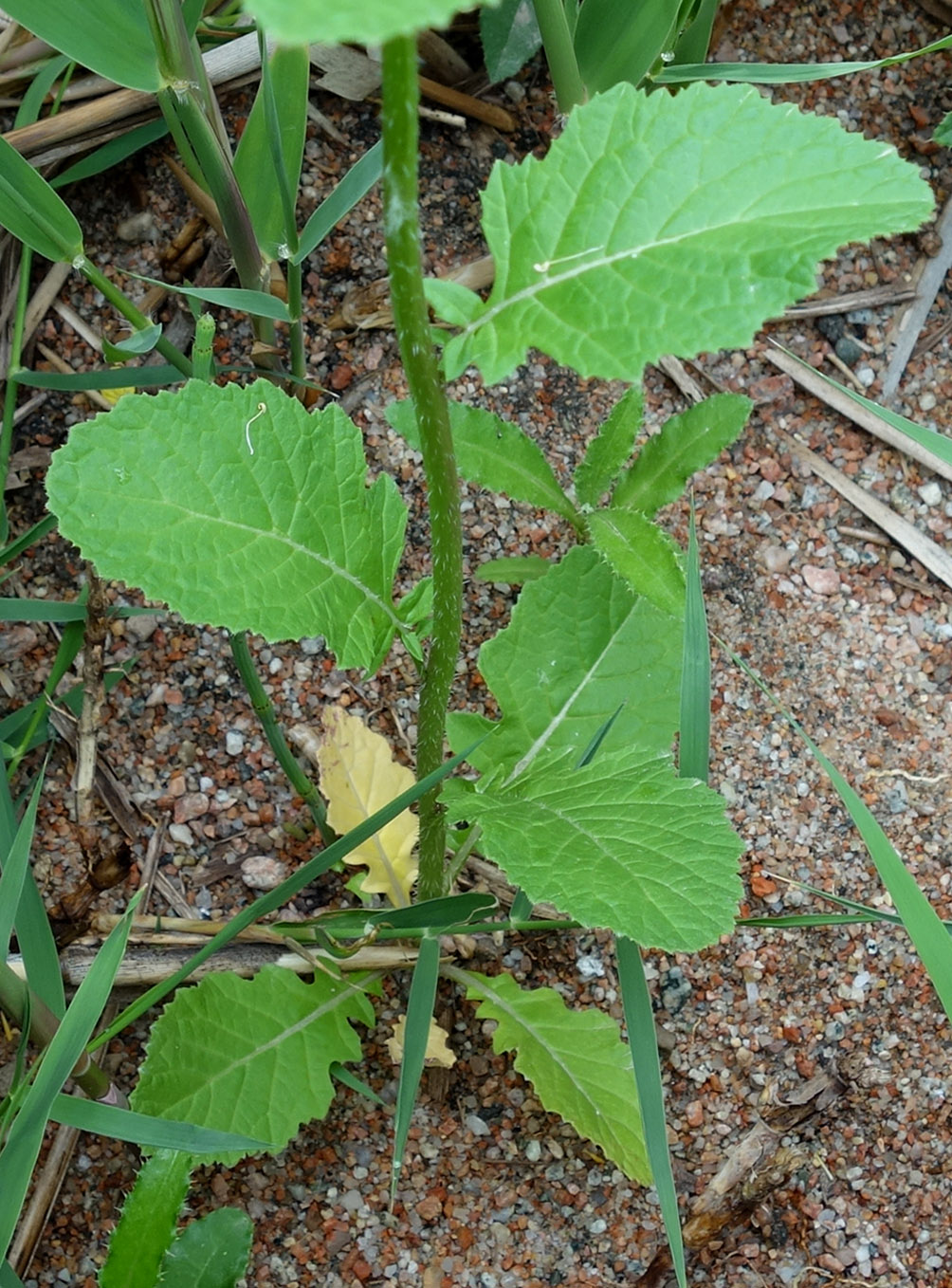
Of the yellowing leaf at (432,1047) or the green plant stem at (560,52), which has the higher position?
the green plant stem at (560,52)

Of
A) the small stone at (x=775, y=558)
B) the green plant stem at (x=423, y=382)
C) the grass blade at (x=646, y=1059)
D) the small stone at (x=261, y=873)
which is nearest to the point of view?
the green plant stem at (x=423, y=382)

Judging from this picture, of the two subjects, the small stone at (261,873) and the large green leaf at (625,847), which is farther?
the small stone at (261,873)

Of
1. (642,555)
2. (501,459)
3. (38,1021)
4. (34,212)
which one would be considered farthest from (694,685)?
(34,212)

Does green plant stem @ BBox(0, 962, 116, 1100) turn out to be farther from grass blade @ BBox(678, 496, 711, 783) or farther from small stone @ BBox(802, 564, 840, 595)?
small stone @ BBox(802, 564, 840, 595)

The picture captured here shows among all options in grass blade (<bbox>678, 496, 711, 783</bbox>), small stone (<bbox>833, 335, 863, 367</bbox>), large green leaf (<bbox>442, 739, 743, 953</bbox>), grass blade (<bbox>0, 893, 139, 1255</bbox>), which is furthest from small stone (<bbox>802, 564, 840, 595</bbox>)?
grass blade (<bbox>0, 893, 139, 1255</bbox>)

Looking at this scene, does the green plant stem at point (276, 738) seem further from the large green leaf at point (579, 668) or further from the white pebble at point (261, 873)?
the large green leaf at point (579, 668)

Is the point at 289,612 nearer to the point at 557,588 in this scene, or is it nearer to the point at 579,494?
the point at 557,588

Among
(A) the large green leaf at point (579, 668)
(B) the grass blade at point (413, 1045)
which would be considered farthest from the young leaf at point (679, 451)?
(B) the grass blade at point (413, 1045)
